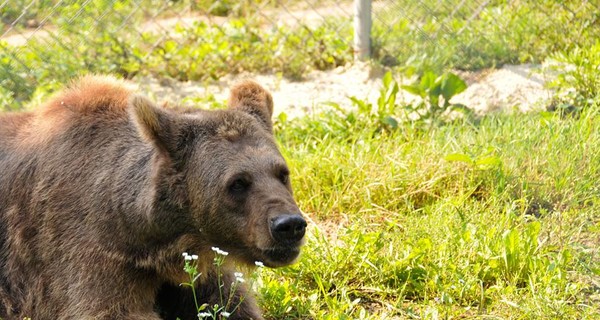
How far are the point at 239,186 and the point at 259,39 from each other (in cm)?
471

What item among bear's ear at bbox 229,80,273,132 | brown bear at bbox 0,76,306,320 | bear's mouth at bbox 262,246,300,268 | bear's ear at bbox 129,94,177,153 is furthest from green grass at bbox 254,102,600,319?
bear's ear at bbox 129,94,177,153

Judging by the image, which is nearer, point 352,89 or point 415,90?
point 415,90

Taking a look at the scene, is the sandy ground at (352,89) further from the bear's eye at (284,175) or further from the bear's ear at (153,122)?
the bear's ear at (153,122)

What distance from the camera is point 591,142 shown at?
7141 mm

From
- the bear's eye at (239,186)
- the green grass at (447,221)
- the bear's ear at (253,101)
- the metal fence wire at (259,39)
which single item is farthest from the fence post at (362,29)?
the bear's eye at (239,186)

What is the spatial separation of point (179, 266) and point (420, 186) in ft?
7.80

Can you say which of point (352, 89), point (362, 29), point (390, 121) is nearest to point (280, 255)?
point (390, 121)

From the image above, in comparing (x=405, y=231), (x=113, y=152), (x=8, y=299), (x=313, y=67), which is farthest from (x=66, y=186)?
(x=313, y=67)

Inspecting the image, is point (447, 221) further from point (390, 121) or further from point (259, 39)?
point (259, 39)

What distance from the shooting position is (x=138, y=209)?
17.4ft

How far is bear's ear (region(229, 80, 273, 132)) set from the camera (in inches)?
226

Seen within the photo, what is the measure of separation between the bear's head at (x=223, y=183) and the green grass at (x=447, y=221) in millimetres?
855

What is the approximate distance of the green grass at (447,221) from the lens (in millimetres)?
5844

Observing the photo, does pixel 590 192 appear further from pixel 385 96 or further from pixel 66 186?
pixel 66 186
